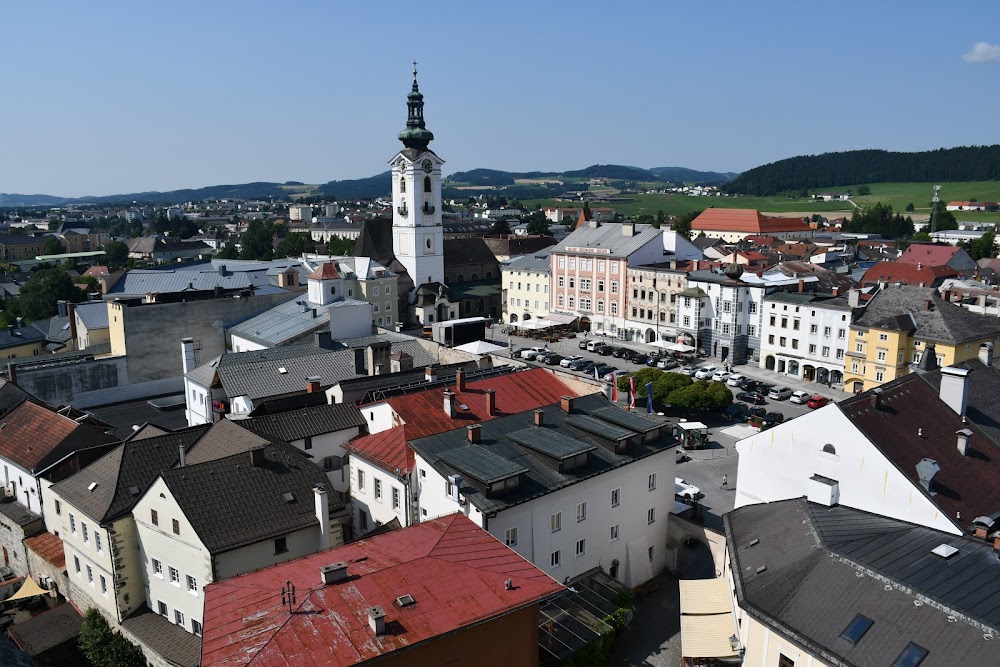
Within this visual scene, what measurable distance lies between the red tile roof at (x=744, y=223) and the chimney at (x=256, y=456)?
131 meters

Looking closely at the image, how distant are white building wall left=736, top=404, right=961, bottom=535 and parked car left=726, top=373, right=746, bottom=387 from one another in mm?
29228

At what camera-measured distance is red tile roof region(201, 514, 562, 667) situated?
16078 mm

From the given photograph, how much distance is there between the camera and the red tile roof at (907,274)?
7800cm

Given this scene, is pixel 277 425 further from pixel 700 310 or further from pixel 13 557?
pixel 700 310

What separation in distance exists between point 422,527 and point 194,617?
9.42 metres

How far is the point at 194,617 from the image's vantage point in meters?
24.9

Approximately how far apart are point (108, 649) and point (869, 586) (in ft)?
79.5

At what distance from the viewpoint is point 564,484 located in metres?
25.5

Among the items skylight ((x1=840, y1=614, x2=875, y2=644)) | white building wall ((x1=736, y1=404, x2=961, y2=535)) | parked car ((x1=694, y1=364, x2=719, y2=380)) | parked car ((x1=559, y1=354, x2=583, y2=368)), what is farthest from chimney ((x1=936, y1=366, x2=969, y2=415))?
parked car ((x1=559, y1=354, x2=583, y2=368))

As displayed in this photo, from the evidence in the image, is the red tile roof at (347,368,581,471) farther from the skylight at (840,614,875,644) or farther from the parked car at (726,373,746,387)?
the parked car at (726,373,746,387)

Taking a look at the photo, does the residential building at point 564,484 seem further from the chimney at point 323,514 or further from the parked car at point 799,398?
the parked car at point 799,398

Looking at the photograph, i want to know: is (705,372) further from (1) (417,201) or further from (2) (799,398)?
(1) (417,201)

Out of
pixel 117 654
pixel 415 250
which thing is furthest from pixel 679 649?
pixel 415 250

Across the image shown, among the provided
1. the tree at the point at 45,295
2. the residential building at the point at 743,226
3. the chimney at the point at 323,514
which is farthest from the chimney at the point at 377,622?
the residential building at the point at 743,226
